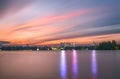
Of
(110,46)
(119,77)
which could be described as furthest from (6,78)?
(110,46)

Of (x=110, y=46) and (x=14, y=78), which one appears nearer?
(x=14, y=78)

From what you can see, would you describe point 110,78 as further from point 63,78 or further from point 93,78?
point 63,78

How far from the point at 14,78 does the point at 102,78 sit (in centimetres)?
1131

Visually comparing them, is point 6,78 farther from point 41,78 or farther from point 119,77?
point 119,77

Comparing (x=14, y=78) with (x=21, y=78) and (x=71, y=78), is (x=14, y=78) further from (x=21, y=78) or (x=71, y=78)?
→ (x=71, y=78)

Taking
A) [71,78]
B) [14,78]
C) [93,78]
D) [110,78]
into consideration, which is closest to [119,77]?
[110,78]

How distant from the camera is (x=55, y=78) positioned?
1200 inches

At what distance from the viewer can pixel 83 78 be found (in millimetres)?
30688

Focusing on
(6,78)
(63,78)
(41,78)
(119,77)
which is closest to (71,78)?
(63,78)

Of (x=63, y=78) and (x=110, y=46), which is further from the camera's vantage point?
(x=110, y=46)

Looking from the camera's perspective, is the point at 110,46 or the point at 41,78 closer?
the point at 41,78

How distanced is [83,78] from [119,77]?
15.1 ft

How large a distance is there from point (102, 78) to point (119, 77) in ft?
7.12

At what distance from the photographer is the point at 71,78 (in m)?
30.7
